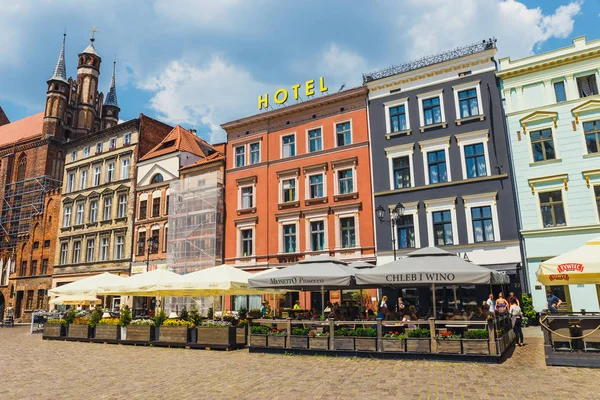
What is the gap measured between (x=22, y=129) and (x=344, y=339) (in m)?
63.6

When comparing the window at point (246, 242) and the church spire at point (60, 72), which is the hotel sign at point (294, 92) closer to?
the window at point (246, 242)

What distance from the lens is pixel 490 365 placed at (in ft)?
35.5

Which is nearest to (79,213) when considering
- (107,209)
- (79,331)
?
(107,209)

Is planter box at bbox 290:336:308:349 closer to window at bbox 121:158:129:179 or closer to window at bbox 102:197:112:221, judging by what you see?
window at bbox 121:158:129:179

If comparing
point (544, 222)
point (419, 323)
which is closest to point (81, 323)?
point (419, 323)

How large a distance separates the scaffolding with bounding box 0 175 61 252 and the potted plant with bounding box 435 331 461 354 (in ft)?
151

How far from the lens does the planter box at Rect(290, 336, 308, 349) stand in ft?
43.9

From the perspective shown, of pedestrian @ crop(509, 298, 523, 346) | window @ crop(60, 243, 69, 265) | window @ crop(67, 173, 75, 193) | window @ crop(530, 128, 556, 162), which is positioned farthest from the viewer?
window @ crop(67, 173, 75, 193)

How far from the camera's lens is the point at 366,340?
41.1 feet

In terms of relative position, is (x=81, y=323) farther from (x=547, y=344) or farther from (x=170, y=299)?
(x=547, y=344)

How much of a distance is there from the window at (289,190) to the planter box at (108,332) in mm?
13826

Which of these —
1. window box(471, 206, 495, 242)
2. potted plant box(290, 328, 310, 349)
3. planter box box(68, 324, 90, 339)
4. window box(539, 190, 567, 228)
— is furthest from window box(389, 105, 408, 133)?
planter box box(68, 324, 90, 339)

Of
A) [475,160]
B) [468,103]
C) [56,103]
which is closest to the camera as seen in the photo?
[475,160]

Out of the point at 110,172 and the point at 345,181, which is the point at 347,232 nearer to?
the point at 345,181
